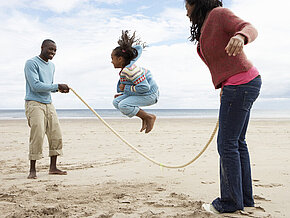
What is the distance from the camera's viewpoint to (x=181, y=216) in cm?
325

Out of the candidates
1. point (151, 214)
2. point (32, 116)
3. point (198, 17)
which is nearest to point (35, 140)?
point (32, 116)

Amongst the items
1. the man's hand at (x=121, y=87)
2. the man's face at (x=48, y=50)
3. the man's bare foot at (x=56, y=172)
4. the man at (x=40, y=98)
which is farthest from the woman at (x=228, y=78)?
the man's bare foot at (x=56, y=172)

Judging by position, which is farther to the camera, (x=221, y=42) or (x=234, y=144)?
(x=234, y=144)

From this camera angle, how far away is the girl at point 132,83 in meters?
3.78

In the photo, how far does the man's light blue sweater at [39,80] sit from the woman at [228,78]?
9.15 feet

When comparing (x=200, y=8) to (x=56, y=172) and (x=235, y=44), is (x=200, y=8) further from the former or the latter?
(x=56, y=172)

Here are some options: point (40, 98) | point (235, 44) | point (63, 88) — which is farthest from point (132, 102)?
point (40, 98)

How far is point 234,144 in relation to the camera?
3127 millimetres

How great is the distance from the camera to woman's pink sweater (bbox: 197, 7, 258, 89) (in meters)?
2.86

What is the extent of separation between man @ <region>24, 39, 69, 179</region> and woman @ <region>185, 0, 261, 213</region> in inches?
109

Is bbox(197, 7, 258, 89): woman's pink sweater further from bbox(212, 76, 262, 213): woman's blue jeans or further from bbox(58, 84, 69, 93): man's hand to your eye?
bbox(58, 84, 69, 93): man's hand

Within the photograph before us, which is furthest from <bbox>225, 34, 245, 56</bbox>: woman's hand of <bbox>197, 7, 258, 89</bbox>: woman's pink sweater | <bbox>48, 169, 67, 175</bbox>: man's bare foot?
<bbox>48, 169, 67, 175</bbox>: man's bare foot

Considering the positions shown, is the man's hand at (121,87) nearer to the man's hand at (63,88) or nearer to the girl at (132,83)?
the girl at (132,83)

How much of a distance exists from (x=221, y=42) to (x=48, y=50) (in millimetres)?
3340
